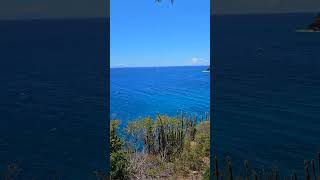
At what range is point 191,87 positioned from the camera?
11.5 m

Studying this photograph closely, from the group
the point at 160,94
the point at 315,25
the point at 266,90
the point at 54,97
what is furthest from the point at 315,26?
the point at 160,94

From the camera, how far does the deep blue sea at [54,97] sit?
6.05m

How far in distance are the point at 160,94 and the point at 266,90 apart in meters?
5.88

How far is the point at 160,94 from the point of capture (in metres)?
11.4

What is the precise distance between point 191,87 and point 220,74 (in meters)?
5.62

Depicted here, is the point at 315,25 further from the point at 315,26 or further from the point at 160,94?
the point at 160,94

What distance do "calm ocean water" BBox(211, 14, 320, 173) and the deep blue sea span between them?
139cm

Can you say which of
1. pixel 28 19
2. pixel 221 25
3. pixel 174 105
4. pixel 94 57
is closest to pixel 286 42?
pixel 221 25

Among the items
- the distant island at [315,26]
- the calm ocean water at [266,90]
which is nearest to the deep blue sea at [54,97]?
the calm ocean water at [266,90]

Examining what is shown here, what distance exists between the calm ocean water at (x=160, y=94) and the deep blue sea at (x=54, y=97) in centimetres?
320

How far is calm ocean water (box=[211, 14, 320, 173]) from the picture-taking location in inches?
220

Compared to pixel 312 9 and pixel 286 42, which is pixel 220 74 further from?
pixel 312 9

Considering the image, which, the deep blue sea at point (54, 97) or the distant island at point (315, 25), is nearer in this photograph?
the distant island at point (315, 25)

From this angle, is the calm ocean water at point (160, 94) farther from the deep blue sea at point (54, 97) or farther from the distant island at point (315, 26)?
the distant island at point (315, 26)
